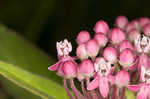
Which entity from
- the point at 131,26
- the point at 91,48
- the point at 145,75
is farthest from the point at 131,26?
the point at 145,75

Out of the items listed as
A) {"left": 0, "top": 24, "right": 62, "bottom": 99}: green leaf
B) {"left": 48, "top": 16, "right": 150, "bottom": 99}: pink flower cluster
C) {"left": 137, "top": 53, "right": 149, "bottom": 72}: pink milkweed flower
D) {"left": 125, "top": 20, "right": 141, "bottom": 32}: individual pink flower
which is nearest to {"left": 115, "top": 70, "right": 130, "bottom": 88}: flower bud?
{"left": 48, "top": 16, "right": 150, "bottom": 99}: pink flower cluster

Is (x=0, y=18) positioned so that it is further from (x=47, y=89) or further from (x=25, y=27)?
(x=47, y=89)

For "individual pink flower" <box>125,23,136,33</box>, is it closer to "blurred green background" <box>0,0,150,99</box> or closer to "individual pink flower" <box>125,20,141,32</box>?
"individual pink flower" <box>125,20,141,32</box>

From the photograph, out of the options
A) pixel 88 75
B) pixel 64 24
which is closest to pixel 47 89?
pixel 88 75

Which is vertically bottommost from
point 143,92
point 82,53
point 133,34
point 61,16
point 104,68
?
point 143,92

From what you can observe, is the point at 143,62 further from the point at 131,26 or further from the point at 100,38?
the point at 131,26
